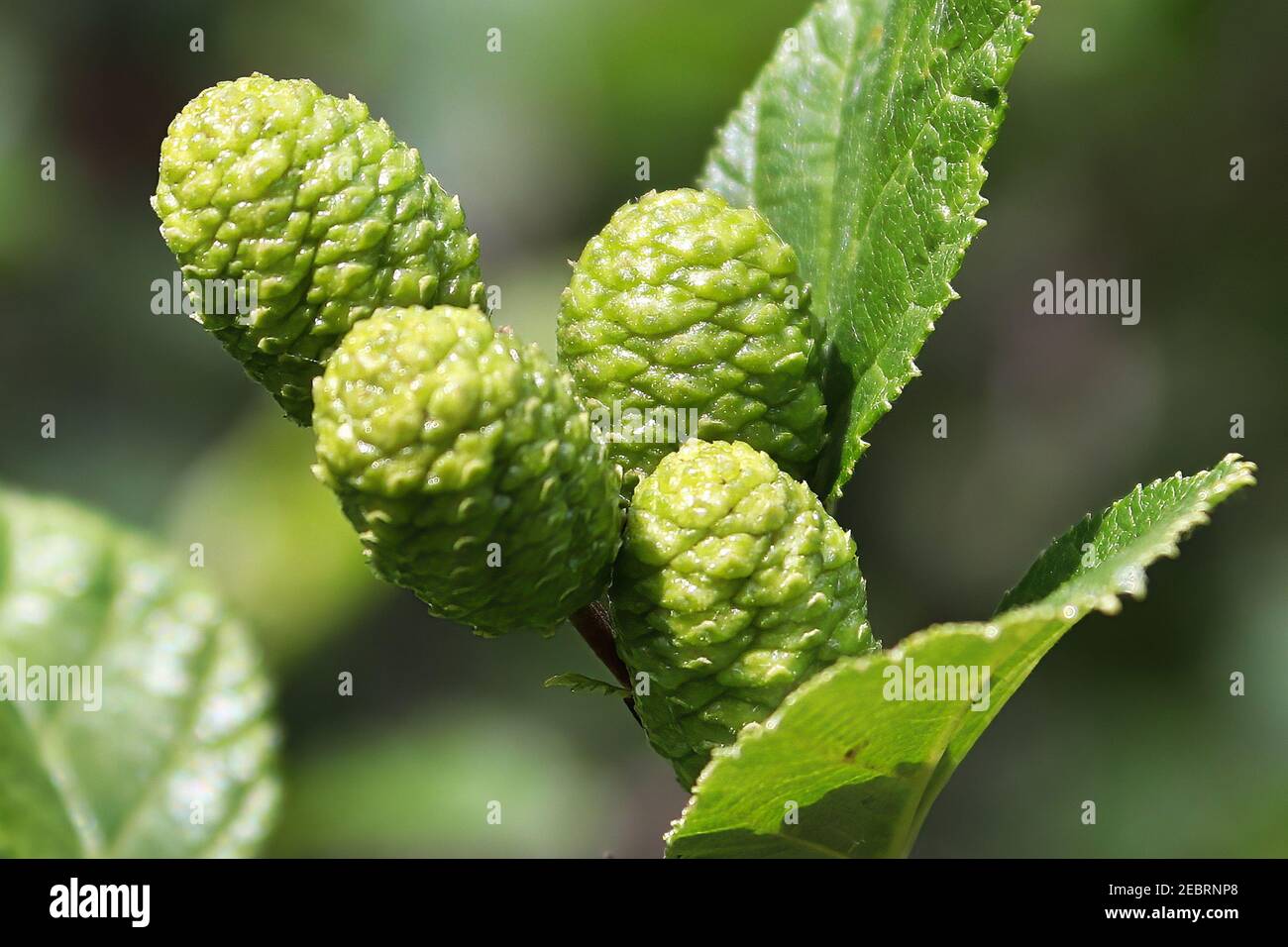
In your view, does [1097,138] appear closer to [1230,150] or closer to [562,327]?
[1230,150]

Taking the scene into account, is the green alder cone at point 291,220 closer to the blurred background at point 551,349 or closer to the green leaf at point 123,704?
the green leaf at point 123,704

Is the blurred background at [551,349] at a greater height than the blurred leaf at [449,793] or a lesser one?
greater

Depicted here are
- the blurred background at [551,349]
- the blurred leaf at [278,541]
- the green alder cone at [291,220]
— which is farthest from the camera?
the blurred leaf at [278,541]

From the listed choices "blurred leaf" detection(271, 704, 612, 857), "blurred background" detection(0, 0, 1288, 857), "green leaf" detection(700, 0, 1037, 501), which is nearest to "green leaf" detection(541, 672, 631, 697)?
"green leaf" detection(700, 0, 1037, 501)

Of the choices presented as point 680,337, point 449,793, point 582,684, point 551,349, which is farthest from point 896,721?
point 551,349

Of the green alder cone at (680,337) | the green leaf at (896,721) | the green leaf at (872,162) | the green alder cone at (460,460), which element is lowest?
the green leaf at (896,721)

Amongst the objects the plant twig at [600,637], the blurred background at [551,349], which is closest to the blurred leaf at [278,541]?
the blurred background at [551,349]
